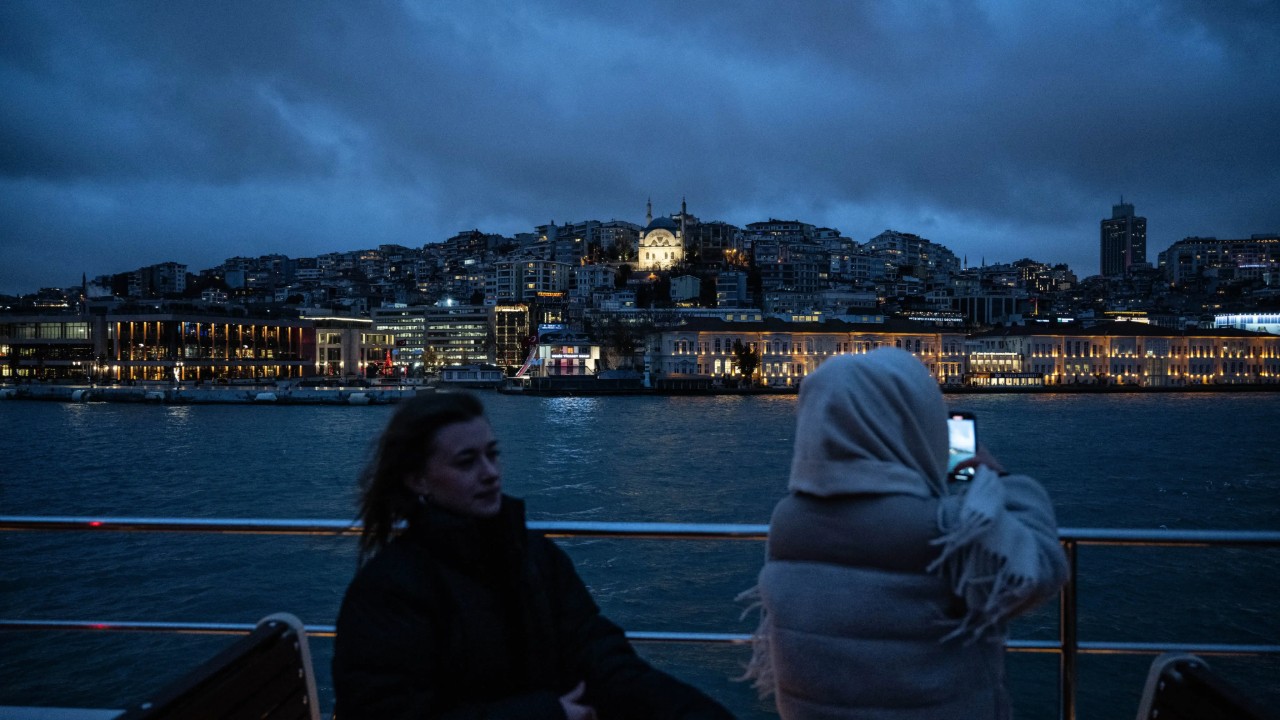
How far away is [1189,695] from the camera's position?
111 cm

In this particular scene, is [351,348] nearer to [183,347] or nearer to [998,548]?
[183,347]

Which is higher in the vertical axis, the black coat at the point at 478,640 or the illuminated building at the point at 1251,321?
the illuminated building at the point at 1251,321

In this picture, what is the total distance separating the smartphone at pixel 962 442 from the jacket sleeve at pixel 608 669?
1.60 feet

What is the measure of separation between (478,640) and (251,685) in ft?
1.17

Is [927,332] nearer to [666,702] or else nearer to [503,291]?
[503,291]

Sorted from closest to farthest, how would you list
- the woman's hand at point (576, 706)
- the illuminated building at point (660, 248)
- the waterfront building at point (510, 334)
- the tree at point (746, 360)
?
the woman's hand at point (576, 706) < the tree at point (746, 360) < the waterfront building at point (510, 334) < the illuminated building at point (660, 248)

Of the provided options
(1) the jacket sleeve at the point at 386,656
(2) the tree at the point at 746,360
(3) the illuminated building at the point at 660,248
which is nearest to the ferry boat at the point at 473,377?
(2) the tree at the point at 746,360

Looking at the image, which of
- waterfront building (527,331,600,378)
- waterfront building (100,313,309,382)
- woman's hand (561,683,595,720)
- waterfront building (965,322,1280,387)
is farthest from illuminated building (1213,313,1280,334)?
woman's hand (561,683,595,720)

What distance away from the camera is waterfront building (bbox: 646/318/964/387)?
56.6 meters

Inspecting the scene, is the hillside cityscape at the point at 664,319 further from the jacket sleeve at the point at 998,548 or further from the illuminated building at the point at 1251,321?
the jacket sleeve at the point at 998,548

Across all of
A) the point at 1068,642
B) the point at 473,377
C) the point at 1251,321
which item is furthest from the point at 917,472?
the point at 1251,321

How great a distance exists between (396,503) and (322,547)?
11.3 metres

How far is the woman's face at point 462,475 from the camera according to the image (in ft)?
3.73

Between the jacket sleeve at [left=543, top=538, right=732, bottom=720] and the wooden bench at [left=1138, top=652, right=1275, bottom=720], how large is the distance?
624 millimetres
